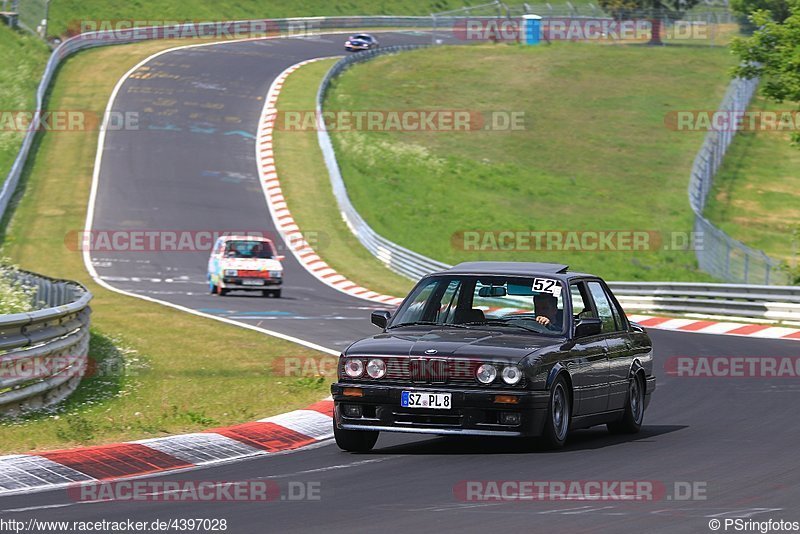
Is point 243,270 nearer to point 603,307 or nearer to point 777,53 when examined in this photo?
point 777,53

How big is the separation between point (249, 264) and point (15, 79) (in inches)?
1224

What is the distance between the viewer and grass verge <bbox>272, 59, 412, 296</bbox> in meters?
36.9

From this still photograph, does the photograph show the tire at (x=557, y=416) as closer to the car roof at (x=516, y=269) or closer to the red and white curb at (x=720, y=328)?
the car roof at (x=516, y=269)

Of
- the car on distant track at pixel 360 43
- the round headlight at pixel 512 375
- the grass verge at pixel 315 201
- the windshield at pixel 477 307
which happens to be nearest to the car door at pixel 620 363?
the windshield at pixel 477 307

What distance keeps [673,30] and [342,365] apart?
8243cm

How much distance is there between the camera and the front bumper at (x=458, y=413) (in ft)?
34.6

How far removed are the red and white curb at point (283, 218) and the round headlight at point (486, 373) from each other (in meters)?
19.7

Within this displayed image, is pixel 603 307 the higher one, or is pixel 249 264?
pixel 603 307

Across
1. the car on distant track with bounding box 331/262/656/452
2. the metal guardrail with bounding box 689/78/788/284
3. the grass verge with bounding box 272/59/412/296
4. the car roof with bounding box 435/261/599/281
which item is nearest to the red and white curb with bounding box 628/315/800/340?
the metal guardrail with bounding box 689/78/788/284

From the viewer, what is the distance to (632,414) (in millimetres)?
12586

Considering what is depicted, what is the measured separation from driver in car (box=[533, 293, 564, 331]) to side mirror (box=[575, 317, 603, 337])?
8.2 inches

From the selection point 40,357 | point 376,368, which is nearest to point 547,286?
point 376,368

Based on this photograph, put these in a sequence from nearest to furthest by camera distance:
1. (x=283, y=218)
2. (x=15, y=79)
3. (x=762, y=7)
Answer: (x=283, y=218) < (x=15, y=79) < (x=762, y=7)

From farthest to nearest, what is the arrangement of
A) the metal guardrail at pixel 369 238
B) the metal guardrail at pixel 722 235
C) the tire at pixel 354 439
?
the metal guardrail at pixel 369 238, the metal guardrail at pixel 722 235, the tire at pixel 354 439
